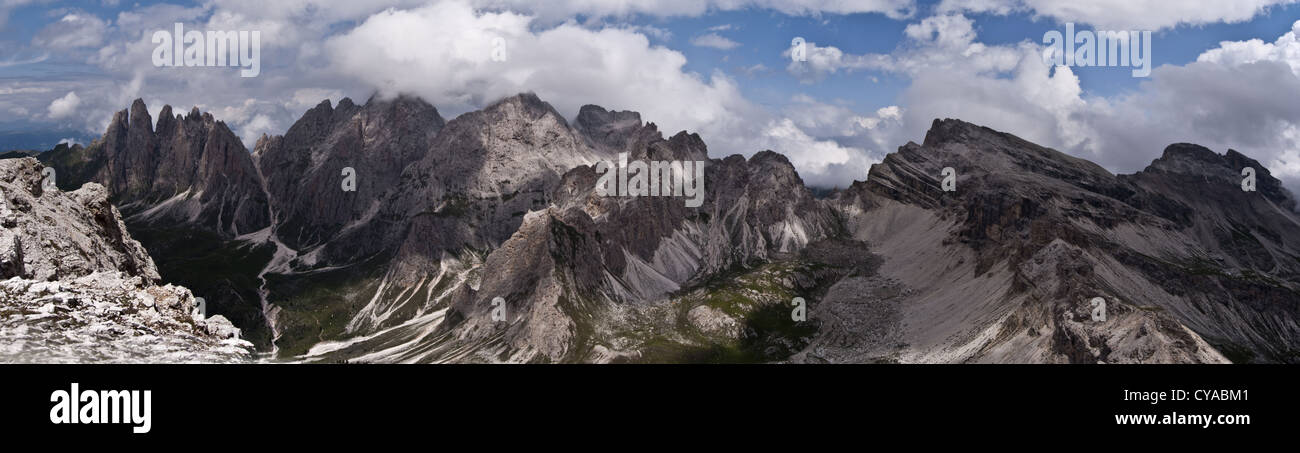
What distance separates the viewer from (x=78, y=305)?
48.9 m

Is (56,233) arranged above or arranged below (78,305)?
above

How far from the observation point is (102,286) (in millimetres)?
53750

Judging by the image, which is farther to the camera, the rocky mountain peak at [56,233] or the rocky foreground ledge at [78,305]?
the rocky mountain peak at [56,233]

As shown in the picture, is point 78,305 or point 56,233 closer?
point 78,305

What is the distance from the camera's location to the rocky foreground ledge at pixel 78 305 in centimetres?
4362

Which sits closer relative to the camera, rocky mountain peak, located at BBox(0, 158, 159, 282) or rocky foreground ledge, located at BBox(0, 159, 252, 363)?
rocky foreground ledge, located at BBox(0, 159, 252, 363)

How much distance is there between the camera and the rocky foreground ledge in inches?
1718
